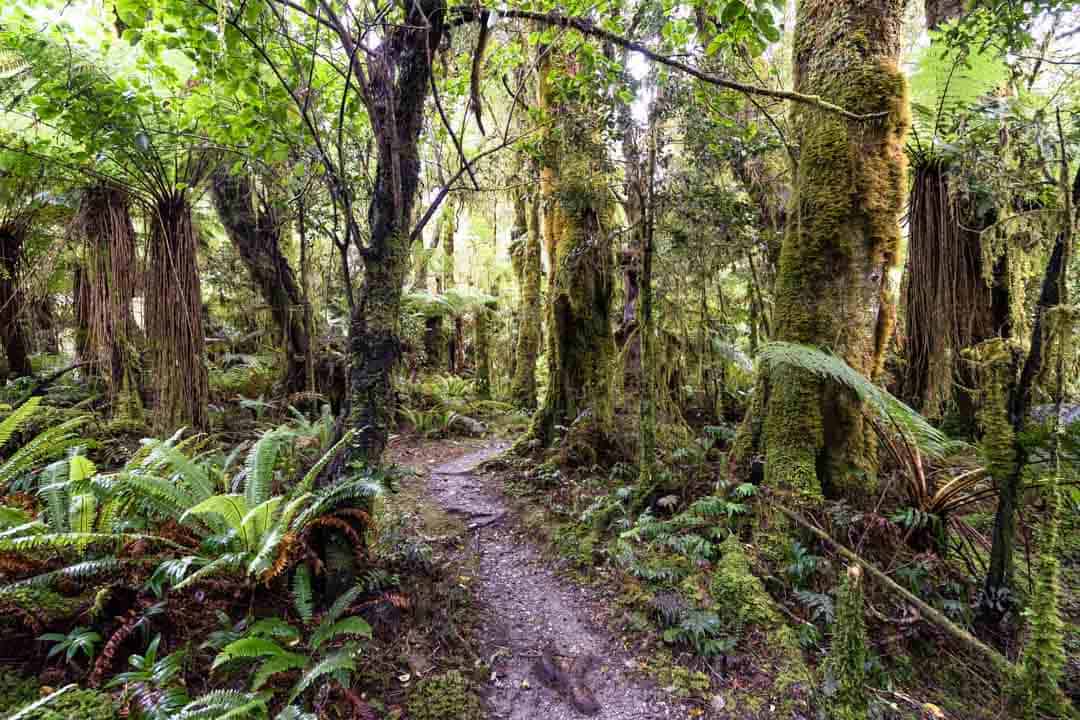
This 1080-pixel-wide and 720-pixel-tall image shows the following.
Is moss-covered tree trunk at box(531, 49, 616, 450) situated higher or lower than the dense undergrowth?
higher

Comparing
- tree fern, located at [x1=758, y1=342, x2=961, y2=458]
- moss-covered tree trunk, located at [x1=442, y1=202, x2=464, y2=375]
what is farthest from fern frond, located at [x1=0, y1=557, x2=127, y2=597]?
moss-covered tree trunk, located at [x1=442, y1=202, x2=464, y2=375]

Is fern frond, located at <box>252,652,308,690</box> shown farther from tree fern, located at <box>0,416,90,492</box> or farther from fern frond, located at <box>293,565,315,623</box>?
tree fern, located at <box>0,416,90,492</box>

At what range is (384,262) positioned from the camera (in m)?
3.20

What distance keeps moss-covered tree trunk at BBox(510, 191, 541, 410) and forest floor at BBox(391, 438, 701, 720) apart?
4.96 metres

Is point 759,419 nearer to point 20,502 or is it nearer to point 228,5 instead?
point 228,5

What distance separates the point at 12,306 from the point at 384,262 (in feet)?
24.1

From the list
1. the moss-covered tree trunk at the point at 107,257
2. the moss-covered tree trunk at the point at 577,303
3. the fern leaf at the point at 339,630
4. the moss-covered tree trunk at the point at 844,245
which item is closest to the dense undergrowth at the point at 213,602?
the fern leaf at the point at 339,630

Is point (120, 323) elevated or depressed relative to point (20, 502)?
elevated

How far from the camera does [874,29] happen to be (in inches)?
141

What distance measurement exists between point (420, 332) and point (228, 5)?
785cm

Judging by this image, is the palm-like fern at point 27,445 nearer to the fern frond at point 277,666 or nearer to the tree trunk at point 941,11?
the fern frond at point 277,666

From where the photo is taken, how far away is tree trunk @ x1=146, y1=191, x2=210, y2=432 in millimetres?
4676

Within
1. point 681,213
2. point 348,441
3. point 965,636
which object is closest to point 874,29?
point 681,213

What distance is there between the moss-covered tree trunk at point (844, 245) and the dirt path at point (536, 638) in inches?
70.0
